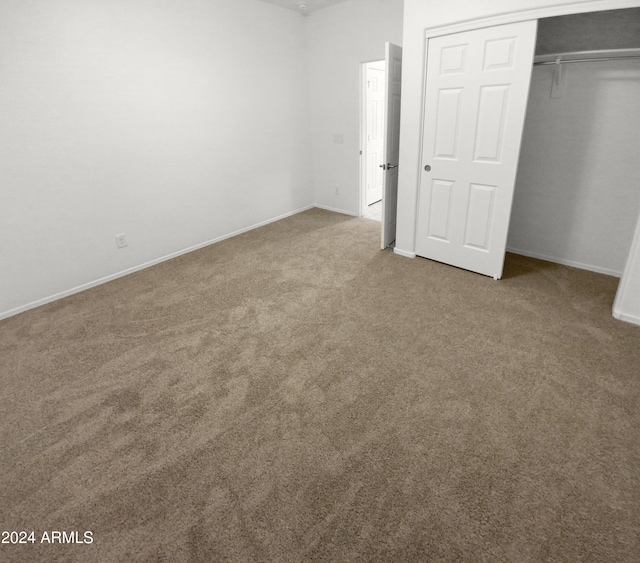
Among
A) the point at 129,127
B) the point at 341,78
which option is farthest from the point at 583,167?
the point at 129,127

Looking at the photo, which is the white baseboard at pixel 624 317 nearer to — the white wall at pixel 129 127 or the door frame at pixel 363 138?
the door frame at pixel 363 138

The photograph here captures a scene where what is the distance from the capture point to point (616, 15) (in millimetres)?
2863

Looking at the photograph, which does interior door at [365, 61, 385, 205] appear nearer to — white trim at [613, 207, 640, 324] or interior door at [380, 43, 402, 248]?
interior door at [380, 43, 402, 248]

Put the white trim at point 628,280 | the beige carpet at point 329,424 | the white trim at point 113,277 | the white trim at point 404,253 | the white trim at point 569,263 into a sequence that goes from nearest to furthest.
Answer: the beige carpet at point 329,424 < the white trim at point 628,280 < the white trim at point 113,277 < the white trim at point 569,263 < the white trim at point 404,253

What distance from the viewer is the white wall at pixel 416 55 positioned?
2551 millimetres

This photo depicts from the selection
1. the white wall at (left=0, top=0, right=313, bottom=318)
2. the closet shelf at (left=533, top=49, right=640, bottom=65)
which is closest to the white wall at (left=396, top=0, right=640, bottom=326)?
the closet shelf at (left=533, top=49, right=640, bottom=65)

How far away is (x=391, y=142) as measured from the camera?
378 centimetres

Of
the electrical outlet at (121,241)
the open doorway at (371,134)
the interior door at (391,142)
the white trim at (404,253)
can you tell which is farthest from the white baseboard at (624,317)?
the electrical outlet at (121,241)

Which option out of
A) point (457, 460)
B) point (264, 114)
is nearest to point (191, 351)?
point (457, 460)

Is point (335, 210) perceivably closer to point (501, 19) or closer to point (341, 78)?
point (341, 78)

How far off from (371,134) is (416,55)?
2.32m

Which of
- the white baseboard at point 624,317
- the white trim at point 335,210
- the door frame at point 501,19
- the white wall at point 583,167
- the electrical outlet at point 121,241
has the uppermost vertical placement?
the door frame at point 501,19

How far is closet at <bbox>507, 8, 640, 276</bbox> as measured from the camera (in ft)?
9.64

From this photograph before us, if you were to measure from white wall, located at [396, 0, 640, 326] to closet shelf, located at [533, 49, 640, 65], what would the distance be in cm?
65
